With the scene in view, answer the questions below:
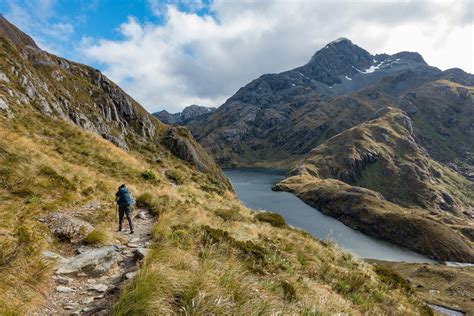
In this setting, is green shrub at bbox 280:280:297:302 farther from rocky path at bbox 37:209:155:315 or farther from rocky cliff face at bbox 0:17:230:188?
rocky cliff face at bbox 0:17:230:188

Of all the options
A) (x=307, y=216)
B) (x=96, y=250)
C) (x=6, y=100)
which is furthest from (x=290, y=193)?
(x=96, y=250)

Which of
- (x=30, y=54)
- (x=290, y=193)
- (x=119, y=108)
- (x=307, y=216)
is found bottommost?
(x=307, y=216)

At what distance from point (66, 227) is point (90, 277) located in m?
3.43

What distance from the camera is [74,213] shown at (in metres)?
12.2

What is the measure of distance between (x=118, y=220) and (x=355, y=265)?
537 inches

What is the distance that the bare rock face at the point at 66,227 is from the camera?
9.84m

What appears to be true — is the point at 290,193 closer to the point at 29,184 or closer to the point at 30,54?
the point at 30,54

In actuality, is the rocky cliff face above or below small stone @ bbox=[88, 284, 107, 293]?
above

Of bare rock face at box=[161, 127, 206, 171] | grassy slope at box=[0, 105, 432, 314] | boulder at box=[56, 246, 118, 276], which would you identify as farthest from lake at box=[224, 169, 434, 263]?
boulder at box=[56, 246, 118, 276]

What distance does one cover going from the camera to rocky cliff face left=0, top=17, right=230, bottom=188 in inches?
1528

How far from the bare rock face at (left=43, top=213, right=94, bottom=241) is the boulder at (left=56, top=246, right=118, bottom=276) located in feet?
5.42

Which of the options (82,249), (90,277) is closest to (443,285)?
(82,249)

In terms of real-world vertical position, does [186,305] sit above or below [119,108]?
below

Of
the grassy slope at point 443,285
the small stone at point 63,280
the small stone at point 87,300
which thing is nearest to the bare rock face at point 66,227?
the small stone at point 63,280
